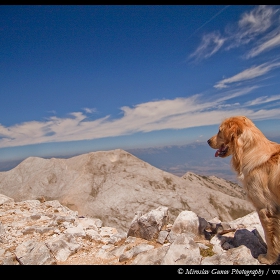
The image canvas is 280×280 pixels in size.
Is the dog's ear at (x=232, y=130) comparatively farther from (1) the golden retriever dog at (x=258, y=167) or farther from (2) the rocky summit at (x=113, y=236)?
(2) the rocky summit at (x=113, y=236)

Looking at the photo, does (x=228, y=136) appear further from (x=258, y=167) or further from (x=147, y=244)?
(x=147, y=244)

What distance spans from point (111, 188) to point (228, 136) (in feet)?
142

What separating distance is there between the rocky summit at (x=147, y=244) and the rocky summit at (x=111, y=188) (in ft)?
105

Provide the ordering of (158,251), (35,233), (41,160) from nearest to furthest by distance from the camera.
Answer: (158,251)
(35,233)
(41,160)

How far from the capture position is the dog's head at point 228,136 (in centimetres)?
554

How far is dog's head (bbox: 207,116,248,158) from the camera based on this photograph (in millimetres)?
5539

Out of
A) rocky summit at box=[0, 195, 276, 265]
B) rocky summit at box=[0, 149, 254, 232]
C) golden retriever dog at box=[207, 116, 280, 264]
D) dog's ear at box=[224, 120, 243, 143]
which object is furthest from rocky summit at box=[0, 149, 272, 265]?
dog's ear at box=[224, 120, 243, 143]

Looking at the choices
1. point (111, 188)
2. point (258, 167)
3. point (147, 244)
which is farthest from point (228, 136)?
point (111, 188)

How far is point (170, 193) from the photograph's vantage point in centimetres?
4888
